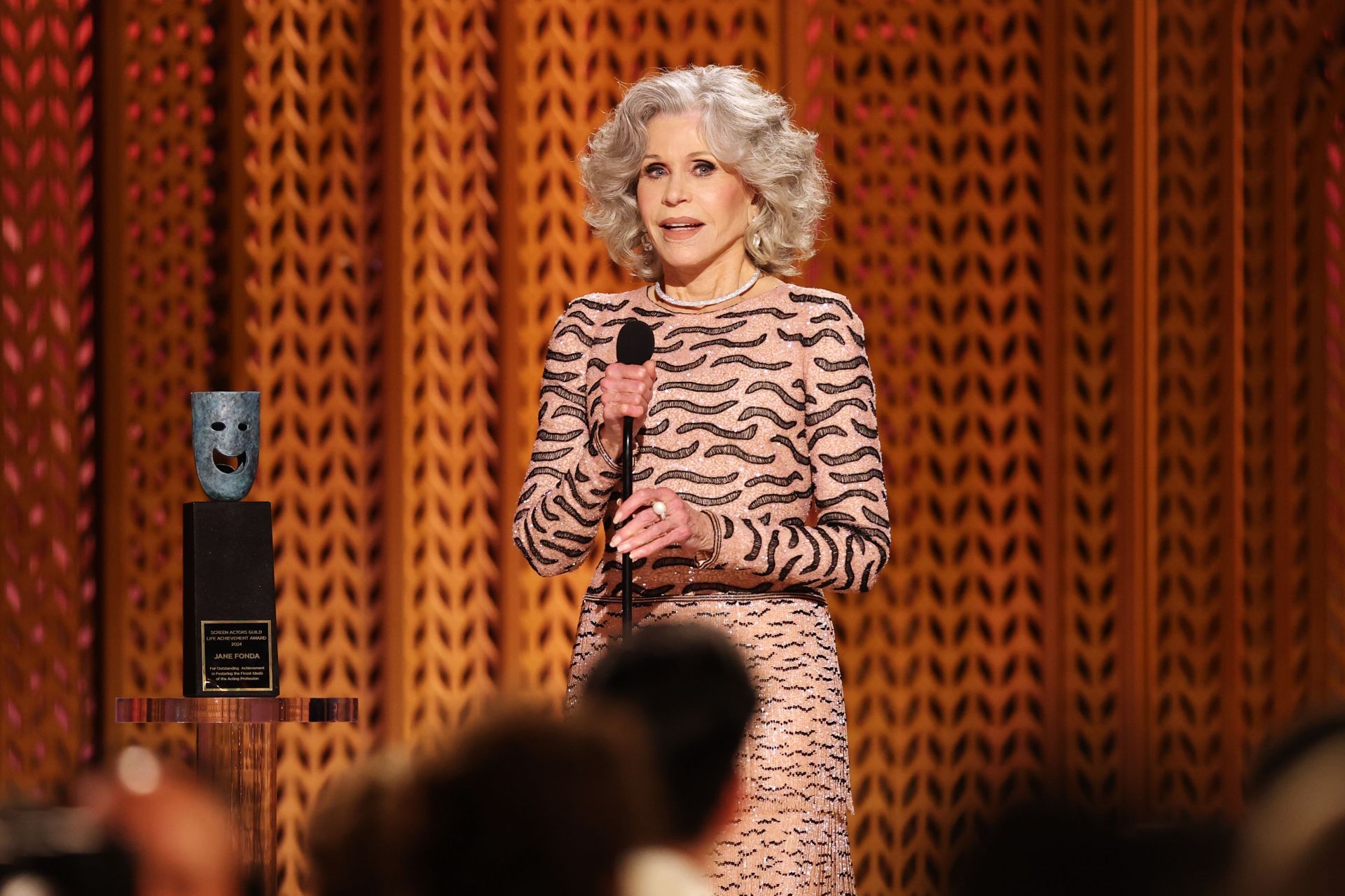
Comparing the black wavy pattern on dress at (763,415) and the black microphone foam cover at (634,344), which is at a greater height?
the black microphone foam cover at (634,344)

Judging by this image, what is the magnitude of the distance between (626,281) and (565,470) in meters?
2.62

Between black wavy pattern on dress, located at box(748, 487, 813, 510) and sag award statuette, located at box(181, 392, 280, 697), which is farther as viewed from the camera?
sag award statuette, located at box(181, 392, 280, 697)

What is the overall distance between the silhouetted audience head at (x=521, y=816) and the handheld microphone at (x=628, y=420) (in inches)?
41.6

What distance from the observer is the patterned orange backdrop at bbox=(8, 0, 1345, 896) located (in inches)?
177

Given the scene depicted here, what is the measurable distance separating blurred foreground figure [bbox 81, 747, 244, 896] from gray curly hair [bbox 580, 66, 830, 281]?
1456 mm

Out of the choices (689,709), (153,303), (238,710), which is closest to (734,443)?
(238,710)

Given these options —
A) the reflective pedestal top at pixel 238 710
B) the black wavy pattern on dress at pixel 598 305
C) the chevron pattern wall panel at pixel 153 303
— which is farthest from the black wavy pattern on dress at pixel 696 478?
the chevron pattern wall panel at pixel 153 303

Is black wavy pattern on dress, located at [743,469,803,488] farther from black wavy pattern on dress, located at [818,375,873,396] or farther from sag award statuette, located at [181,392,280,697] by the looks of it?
sag award statuette, located at [181,392,280,697]

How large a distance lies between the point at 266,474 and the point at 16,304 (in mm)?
830

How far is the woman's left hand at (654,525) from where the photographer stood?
5.74ft

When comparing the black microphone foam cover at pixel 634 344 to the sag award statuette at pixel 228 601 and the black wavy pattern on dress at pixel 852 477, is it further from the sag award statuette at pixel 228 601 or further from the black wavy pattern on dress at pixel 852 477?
the sag award statuette at pixel 228 601

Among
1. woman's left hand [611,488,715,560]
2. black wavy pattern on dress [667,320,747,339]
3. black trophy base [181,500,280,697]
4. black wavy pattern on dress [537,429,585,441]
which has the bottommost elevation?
black trophy base [181,500,280,697]

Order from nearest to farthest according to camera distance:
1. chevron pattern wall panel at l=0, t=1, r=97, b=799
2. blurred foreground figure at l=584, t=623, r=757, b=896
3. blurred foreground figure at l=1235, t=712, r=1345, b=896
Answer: blurred foreground figure at l=1235, t=712, r=1345, b=896, blurred foreground figure at l=584, t=623, r=757, b=896, chevron pattern wall panel at l=0, t=1, r=97, b=799

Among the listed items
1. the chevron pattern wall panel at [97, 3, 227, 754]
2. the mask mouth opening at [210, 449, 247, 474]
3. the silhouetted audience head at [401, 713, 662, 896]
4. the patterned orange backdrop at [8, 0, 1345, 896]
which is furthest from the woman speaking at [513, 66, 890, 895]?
the chevron pattern wall panel at [97, 3, 227, 754]
